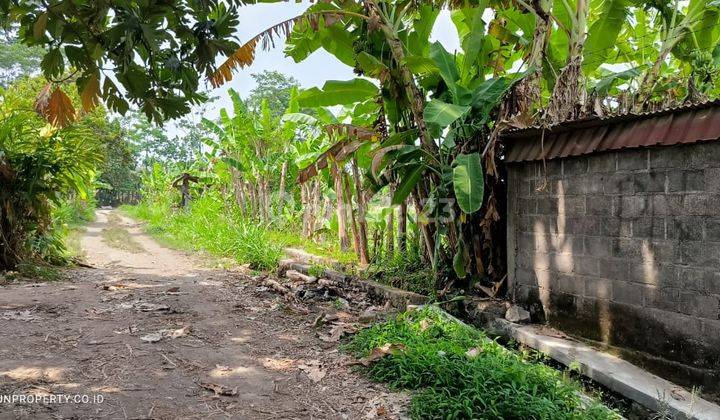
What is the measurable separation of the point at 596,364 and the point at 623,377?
0.91 ft

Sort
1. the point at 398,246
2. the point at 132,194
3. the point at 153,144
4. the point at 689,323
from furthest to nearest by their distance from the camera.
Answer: the point at 153,144, the point at 132,194, the point at 398,246, the point at 689,323

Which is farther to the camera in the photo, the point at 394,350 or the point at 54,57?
the point at 394,350

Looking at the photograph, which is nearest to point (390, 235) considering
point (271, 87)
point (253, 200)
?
point (253, 200)

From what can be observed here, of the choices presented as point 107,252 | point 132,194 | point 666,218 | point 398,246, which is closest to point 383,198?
point 398,246

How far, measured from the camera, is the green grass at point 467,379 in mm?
3043

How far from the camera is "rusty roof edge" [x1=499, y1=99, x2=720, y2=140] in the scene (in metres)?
3.60

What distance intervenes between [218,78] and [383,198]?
18.2 feet

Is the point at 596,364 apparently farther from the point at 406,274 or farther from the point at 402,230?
the point at 402,230

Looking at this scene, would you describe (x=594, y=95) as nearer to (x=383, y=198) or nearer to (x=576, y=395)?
(x=576, y=395)

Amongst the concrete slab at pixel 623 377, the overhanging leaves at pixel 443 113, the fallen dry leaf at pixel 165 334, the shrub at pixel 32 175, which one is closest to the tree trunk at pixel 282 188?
the shrub at pixel 32 175

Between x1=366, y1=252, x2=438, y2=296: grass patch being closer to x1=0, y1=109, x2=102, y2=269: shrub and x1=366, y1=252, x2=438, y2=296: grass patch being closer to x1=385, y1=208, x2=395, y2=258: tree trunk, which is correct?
x1=385, y1=208, x2=395, y2=258: tree trunk

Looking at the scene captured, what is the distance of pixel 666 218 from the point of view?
3881 mm

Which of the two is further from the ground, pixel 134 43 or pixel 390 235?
pixel 134 43

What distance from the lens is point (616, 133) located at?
420 centimetres
